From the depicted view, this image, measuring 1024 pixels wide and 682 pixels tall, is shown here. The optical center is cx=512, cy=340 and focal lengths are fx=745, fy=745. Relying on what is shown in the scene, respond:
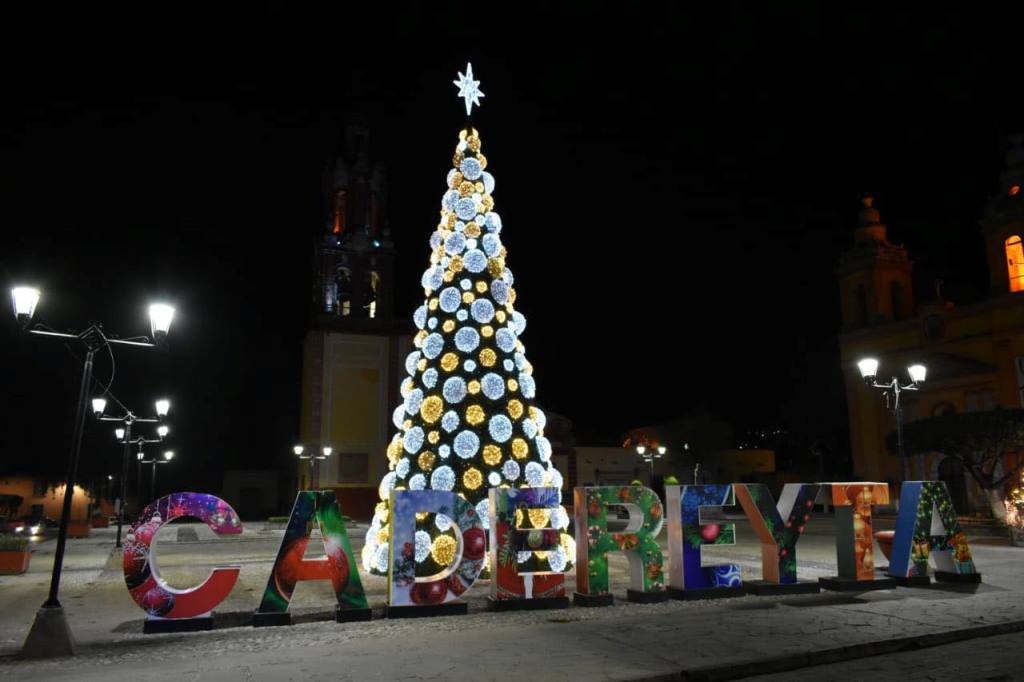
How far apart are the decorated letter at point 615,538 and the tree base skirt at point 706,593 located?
207 millimetres

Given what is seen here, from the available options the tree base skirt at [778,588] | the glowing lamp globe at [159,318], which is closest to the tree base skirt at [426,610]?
the tree base skirt at [778,588]

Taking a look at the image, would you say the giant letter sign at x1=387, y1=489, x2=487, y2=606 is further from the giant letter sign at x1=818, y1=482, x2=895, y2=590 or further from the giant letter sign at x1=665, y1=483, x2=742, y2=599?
the giant letter sign at x1=818, y1=482, x2=895, y2=590

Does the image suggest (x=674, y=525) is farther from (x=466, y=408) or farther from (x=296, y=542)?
(x=296, y=542)

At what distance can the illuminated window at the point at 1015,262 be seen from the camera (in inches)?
1345

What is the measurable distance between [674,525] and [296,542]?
543cm

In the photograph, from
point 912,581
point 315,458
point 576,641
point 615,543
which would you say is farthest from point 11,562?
point 912,581

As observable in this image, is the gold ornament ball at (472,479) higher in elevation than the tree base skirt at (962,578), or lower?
→ higher

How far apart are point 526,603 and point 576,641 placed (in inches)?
85.1

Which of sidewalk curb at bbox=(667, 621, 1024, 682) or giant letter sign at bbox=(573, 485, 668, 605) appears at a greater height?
giant letter sign at bbox=(573, 485, 668, 605)

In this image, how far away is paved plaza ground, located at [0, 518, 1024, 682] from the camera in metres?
6.98

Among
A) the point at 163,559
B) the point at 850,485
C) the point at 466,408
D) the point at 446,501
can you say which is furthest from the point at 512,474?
the point at 163,559

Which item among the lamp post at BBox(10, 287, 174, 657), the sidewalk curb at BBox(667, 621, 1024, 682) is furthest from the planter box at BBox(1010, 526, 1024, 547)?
the lamp post at BBox(10, 287, 174, 657)

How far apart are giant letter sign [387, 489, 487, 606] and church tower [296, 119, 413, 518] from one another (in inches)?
1001

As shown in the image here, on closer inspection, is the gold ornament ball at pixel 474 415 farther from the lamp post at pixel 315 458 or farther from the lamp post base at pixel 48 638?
the lamp post at pixel 315 458
